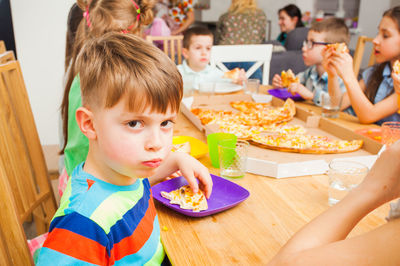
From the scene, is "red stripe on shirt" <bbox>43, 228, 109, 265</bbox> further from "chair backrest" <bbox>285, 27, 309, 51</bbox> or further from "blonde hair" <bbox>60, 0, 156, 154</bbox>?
"chair backrest" <bbox>285, 27, 309, 51</bbox>

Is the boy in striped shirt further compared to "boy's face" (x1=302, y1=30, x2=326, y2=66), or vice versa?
"boy's face" (x1=302, y1=30, x2=326, y2=66)

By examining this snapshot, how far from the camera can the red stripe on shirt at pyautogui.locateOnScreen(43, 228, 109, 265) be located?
671mm

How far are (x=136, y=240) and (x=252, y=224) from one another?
281 mm

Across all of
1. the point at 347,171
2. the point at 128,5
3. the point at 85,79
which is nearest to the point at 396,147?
the point at 347,171

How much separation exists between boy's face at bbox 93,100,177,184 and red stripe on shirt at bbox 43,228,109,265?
16 centimetres

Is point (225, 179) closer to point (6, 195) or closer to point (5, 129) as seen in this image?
point (6, 195)

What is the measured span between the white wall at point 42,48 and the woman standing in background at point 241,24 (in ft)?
6.27

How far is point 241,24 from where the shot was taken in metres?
4.26

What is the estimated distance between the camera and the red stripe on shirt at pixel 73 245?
671 mm

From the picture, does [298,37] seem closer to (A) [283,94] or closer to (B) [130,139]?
(A) [283,94]

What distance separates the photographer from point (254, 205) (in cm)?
99

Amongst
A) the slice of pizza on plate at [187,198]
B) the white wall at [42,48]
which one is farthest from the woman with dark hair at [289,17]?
the slice of pizza on plate at [187,198]

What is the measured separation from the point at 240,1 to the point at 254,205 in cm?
364

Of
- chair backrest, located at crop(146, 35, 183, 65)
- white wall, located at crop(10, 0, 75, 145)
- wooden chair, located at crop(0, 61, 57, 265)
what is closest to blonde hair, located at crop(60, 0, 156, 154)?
wooden chair, located at crop(0, 61, 57, 265)
